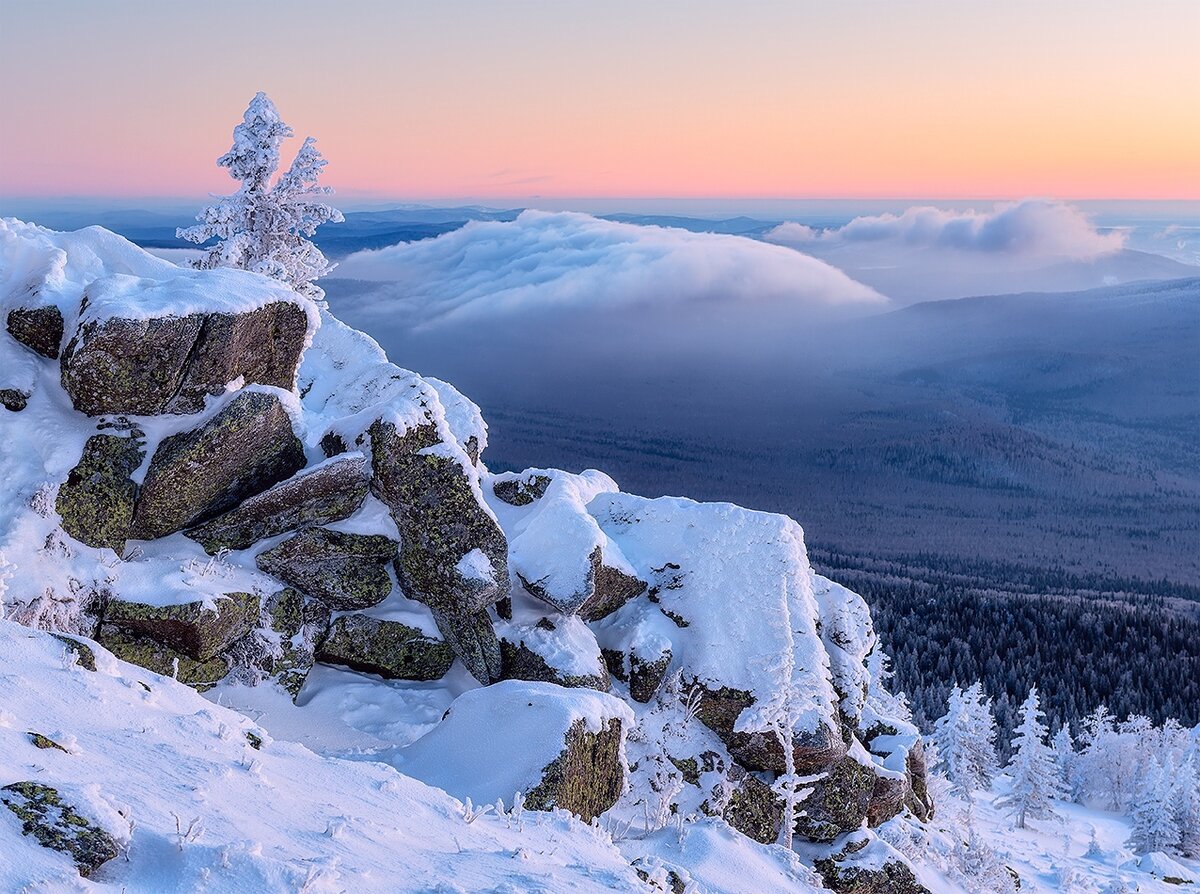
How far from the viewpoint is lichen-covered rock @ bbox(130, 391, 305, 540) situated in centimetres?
1662

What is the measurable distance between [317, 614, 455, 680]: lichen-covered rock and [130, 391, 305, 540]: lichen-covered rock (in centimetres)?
346

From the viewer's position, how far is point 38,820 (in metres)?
6.80

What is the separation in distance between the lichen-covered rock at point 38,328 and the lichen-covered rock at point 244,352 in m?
2.68

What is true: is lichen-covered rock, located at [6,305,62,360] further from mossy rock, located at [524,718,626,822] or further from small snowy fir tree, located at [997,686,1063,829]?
small snowy fir tree, located at [997,686,1063,829]

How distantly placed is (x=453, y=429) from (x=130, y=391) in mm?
7532

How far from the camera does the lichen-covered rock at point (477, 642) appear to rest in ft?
59.1

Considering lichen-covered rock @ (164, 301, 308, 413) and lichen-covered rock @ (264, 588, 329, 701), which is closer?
lichen-covered rock @ (264, 588, 329, 701)

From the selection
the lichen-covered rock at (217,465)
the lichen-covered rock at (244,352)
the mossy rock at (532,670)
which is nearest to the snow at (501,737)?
the mossy rock at (532,670)

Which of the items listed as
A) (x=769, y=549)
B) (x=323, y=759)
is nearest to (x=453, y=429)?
(x=769, y=549)

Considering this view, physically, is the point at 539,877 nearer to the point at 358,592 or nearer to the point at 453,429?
the point at 358,592

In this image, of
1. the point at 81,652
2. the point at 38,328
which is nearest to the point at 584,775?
the point at 81,652

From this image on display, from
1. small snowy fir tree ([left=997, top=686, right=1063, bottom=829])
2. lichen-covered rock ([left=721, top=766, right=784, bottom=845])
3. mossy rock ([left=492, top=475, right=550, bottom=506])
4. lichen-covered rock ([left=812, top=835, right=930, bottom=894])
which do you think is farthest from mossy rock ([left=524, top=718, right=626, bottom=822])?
small snowy fir tree ([left=997, top=686, right=1063, bottom=829])

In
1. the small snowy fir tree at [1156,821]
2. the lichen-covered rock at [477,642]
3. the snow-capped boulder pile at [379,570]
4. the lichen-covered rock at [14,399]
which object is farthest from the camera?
the small snowy fir tree at [1156,821]

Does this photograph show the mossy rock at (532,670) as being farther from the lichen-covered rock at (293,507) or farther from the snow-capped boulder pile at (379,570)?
the lichen-covered rock at (293,507)
